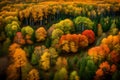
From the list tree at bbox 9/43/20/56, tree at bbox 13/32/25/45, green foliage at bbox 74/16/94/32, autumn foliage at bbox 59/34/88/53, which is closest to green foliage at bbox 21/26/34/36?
tree at bbox 13/32/25/45


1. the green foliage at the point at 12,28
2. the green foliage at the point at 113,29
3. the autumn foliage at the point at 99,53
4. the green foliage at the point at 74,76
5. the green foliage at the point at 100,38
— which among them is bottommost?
the green foliage at the point at 74,76

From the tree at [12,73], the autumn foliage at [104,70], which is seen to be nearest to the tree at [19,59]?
the tree at [12,73]

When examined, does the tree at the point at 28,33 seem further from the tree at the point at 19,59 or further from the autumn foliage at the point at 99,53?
the autumn foliage at the point at 99,53

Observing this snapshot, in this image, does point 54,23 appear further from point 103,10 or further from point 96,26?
point 103,10

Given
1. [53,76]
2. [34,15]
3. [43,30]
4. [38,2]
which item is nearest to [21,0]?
[38,2]

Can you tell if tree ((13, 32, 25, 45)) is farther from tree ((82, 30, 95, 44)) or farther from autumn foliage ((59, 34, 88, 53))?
tree ((82, 30, 95, 44))

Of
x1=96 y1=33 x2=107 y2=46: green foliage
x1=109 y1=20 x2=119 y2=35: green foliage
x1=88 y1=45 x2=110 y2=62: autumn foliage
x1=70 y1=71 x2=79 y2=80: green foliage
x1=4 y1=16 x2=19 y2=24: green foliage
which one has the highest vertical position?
x1=4 y1=16 x2=19 y2=24: green foliage

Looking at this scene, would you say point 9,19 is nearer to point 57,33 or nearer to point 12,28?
point 12,28
